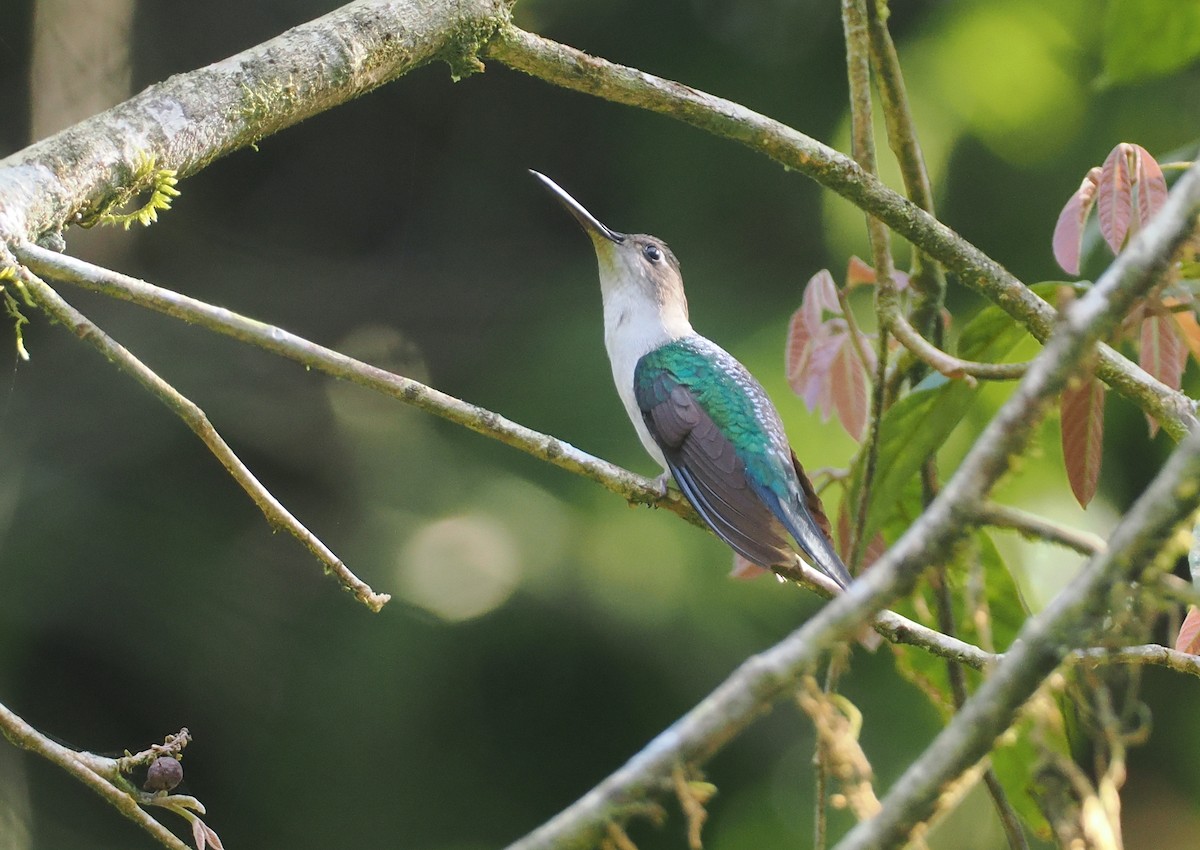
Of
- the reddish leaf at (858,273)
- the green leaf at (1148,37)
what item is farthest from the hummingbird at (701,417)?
the green leaf at (1148,37)

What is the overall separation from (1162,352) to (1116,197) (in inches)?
14.3

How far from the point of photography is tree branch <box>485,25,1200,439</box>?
2.20 meters

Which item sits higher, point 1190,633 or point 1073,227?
point 1073,227

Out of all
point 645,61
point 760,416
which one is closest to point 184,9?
point 645,61

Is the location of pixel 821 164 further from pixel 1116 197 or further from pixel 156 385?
pixel 156 385

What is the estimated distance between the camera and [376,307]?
17.3ft

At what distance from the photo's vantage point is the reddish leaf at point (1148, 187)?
2207 millimetres

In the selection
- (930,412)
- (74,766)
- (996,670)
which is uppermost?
(930,412)

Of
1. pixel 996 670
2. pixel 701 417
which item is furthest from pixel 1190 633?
pixel 701 417

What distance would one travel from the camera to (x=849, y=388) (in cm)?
302

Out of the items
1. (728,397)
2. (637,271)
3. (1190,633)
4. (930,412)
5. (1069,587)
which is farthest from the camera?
(637,271)

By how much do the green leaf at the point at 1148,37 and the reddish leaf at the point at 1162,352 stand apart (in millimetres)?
661

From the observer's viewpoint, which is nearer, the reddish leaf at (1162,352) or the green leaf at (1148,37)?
the reddish leaf at (1162,352)

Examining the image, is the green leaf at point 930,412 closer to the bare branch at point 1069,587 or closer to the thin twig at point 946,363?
the thin twig at point 946,363
